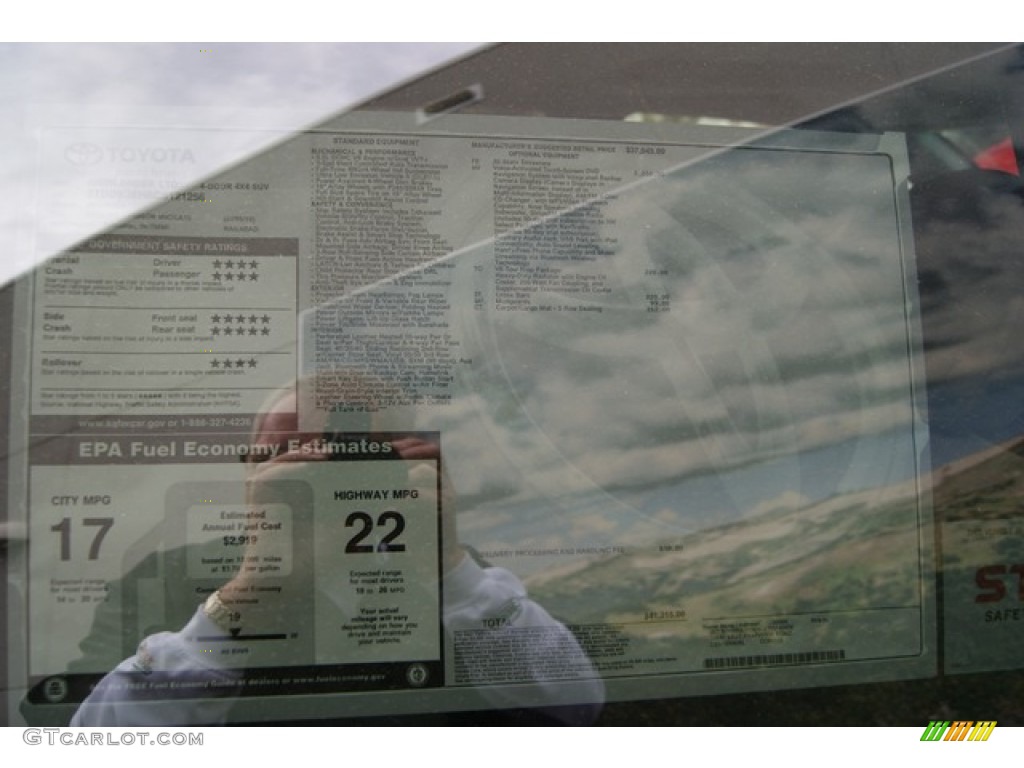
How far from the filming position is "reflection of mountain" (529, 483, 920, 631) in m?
1.54

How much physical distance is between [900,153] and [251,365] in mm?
1206

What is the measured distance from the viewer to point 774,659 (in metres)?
1.57

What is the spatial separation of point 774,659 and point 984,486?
50 cm

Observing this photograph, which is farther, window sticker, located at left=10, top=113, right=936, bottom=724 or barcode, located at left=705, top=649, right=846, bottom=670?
barcode, located at left=705, top=649, right=846, bottom=670

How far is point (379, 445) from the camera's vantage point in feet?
4.85

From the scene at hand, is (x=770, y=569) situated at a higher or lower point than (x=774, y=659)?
higher

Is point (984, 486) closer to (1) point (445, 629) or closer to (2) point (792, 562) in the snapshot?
(2) point (792, 562)

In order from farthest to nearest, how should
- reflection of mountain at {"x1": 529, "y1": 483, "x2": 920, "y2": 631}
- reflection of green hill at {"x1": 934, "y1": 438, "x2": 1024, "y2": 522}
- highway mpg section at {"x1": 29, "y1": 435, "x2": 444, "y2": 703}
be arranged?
1. reflection of green hill at {"x1": 934, "y1": 438, "x2": 1024, "y2": 522}
2. reflection of mountain at {"x1": 529, "y1": 483, "x2": 920, "y2": 631}
3. highway mpg section at {"x1": 29, "y1": 435, "x2": 444, "y2": 703}

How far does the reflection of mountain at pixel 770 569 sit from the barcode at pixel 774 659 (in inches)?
2.9
